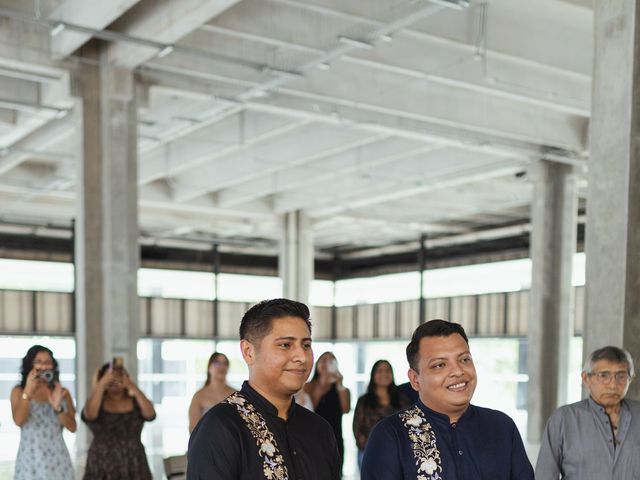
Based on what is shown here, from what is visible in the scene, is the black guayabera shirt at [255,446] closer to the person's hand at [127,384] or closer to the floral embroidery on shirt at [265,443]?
the floral embroidery on shirt at [265,443]

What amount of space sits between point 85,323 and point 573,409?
9.05 m

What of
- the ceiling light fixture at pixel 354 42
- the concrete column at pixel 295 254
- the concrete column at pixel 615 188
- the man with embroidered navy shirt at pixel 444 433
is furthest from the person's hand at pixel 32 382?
the concrete column at pixel 295 254

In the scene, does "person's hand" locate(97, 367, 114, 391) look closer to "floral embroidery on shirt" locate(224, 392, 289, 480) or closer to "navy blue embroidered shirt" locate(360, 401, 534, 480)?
"navy blue embroidered shirt" locate(360, 401, 534, 480)

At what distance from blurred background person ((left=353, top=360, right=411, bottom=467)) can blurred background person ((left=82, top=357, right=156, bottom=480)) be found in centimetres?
202

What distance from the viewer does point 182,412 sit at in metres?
28.9

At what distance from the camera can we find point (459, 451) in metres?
2.78

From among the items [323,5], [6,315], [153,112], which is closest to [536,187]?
[153,112]

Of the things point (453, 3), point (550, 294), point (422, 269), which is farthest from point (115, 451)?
point (422, 269)

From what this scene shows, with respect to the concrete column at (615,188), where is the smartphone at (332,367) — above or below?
below

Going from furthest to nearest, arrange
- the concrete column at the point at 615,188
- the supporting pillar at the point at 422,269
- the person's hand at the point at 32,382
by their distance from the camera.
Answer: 1. the supporting pillar at the point at 422,269
2. the concrete column at the point at 615,188
3. the person's hand at the point at 32,382

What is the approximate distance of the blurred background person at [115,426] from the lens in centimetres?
619

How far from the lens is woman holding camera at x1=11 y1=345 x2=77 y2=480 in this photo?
19.7 feet

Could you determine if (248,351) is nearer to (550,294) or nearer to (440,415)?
(440,415)

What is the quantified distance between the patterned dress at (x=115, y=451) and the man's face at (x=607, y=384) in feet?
11.2
